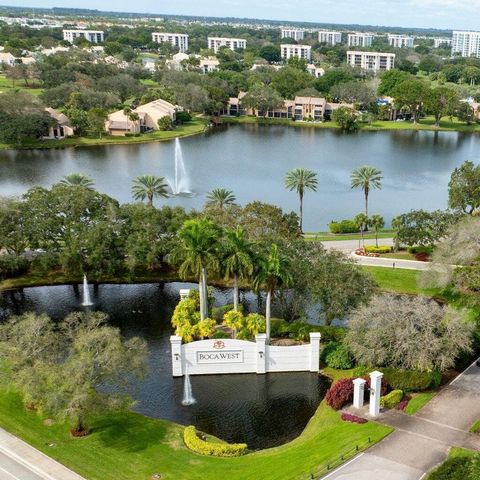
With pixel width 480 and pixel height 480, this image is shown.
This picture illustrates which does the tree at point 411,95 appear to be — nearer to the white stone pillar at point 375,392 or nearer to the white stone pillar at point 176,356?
the white stone pillar at point 176,356

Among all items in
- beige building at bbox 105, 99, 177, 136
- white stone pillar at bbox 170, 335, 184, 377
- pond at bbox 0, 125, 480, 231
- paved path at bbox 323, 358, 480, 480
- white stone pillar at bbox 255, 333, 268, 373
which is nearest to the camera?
paved path at bbox 323, 358, 480, 480

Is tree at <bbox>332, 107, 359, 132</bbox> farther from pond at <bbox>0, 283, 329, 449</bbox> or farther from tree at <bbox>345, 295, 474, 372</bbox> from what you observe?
tree at <bbox>345, 295, 474, 372</bbox>

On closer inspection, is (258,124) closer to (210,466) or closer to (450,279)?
(450,279)

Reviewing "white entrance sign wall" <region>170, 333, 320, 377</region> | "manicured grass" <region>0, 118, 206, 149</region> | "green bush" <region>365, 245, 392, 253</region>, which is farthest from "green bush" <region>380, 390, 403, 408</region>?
"manicured grass" <region>0, 118, 206, 149</region>

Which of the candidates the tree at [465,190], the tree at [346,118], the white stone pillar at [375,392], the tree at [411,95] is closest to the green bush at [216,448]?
the white stone pillar at [375,392]

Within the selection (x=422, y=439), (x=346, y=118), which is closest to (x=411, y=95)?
(x=346, y=118)

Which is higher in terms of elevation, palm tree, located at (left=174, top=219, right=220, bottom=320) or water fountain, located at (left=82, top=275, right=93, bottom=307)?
palm tree, located at (left=174, top=219, right=220, bottom=320)

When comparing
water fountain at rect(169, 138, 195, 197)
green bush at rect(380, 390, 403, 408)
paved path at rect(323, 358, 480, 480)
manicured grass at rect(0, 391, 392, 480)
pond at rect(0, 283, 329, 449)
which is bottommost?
pond at rect(0, 283, 329, 449)

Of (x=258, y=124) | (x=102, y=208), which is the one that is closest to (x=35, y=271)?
(x=102, y=208)
